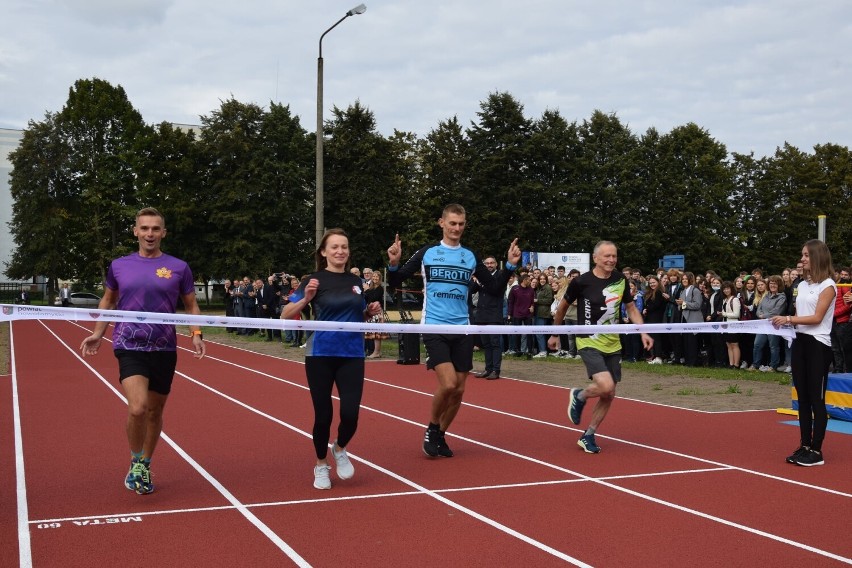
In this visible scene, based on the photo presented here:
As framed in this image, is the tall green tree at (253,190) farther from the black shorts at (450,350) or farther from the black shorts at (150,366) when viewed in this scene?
the black shorts at (150,366)

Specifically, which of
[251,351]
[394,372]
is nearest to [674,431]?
[394,372]

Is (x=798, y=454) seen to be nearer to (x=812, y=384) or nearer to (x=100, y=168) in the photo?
(x=812, y=384)

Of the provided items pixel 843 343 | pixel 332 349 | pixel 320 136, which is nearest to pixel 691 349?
pixel 843 343

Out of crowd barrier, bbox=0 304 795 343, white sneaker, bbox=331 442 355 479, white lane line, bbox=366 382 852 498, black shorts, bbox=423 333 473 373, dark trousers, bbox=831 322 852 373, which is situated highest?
crowd barrier, bbox=0 304 795 343

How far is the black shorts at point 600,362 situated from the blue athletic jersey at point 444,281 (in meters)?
1.24

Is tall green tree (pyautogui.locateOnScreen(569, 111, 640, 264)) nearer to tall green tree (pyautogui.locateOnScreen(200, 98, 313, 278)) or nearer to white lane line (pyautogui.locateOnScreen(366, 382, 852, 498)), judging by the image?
tall green tree (pyautogui.locateOnScreen(200, 98, 313, 278))

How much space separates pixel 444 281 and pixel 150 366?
269 centimetres

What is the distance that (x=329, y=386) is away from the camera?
20.9 feet

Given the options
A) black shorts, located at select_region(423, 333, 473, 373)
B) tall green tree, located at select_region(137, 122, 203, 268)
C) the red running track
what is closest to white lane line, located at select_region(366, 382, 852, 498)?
the red running track

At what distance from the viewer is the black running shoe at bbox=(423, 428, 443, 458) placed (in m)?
7.66

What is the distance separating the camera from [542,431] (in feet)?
A: 30.5

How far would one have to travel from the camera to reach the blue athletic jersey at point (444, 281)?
24.6 ft

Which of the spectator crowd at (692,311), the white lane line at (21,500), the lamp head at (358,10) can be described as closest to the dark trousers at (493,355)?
the spectator crowd at (692,311)

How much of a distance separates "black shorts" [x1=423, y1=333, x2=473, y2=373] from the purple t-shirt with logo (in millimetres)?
2289
